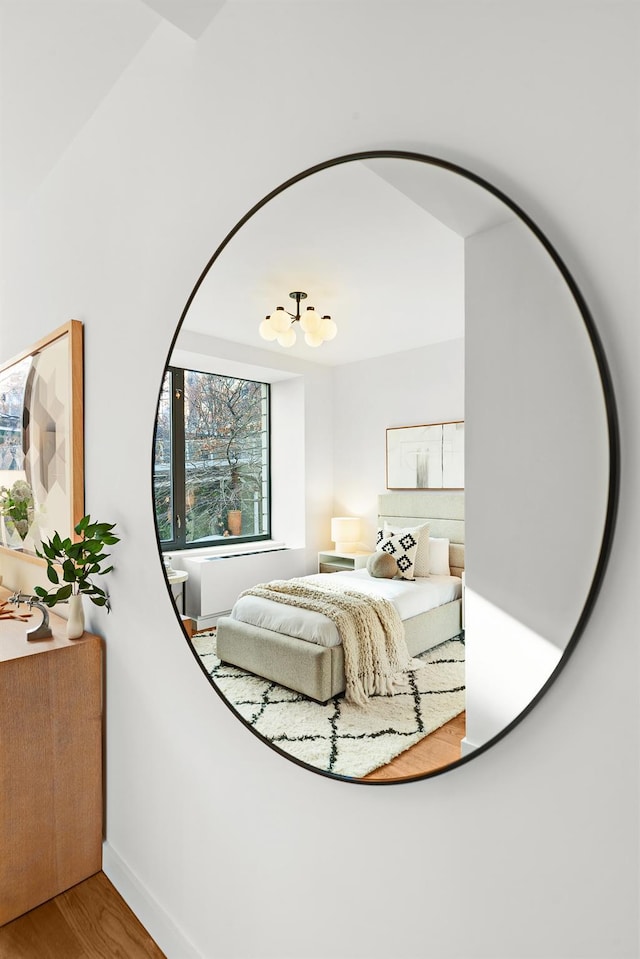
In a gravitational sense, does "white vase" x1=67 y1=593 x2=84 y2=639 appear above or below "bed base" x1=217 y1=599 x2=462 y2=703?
below

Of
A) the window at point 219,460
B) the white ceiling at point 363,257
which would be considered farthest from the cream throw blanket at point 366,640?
the white ceiling at point 363,257

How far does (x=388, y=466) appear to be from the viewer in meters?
0.96

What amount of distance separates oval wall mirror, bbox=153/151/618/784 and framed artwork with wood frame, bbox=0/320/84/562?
840mm

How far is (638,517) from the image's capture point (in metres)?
0.68

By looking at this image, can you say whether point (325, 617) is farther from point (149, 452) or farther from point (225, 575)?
point (149, 452)

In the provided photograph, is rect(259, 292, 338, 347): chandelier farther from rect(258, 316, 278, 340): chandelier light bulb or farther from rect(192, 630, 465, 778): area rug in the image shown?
rect(192, 630, 465, 778): area rug

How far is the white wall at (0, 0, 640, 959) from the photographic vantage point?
705 mm

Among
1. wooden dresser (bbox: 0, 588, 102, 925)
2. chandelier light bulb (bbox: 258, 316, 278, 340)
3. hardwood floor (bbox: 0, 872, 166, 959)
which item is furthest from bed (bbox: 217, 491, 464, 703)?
hardwood floor (bbox: 0, 872, 166, 959)

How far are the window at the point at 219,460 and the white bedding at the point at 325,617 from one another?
159mm

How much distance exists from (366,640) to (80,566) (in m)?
1.22

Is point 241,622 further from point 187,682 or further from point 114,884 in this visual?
point 114,884

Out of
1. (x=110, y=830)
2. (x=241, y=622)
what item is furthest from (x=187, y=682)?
(x=110, y=830)

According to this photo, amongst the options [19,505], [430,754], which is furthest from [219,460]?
[19,505]

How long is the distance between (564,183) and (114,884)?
7.54 feet
